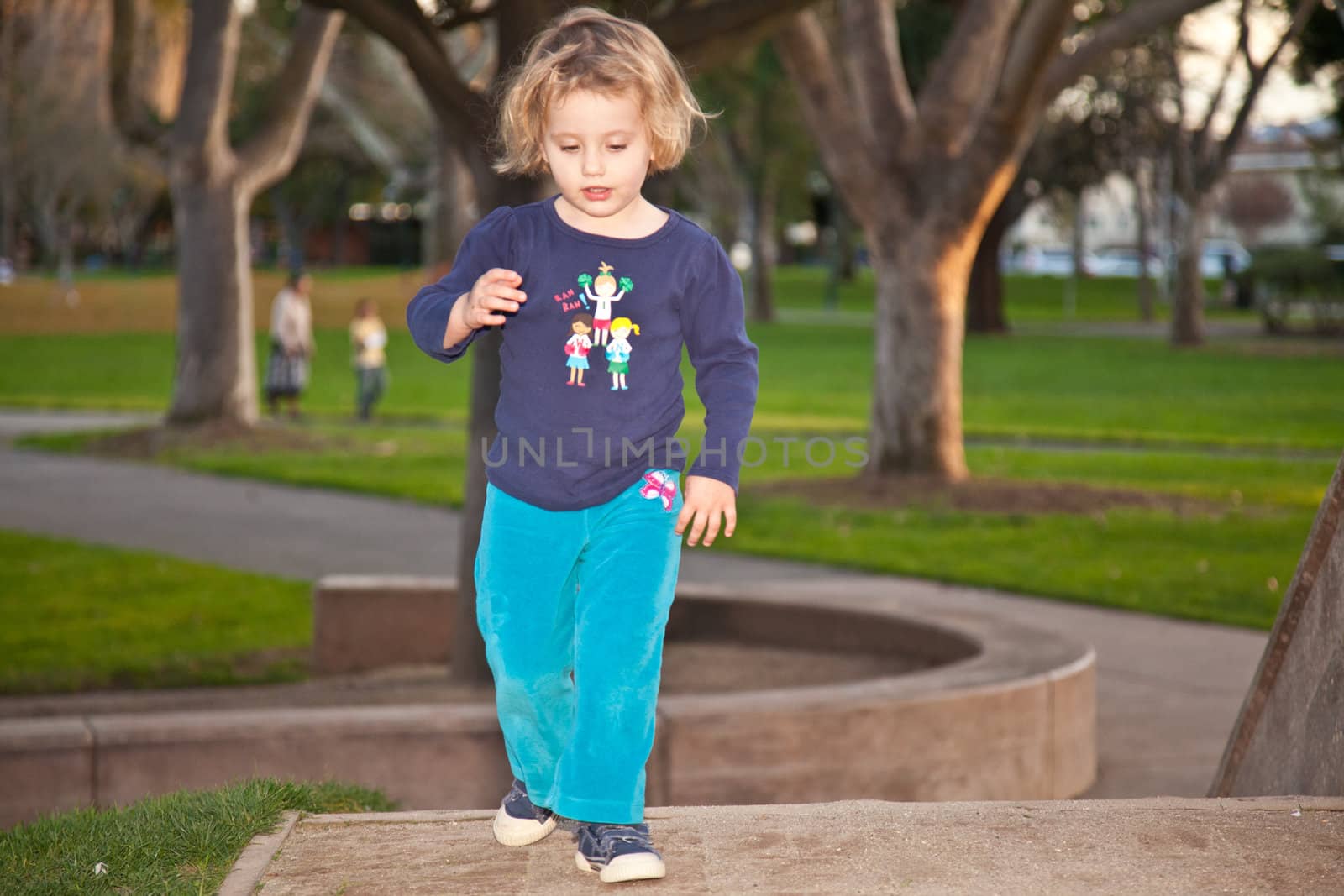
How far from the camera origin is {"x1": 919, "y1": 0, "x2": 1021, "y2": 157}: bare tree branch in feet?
37.8

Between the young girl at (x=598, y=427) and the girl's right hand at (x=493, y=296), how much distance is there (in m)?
0.01

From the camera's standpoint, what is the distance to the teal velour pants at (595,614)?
10.3 feet

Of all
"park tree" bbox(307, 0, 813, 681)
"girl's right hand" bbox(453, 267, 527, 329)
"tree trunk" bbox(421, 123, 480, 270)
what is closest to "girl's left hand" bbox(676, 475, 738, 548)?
"girl's right hand" bbox(453, 267, 527, 329)

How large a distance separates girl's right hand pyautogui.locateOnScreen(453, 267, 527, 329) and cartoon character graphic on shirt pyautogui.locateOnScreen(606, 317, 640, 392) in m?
0.19

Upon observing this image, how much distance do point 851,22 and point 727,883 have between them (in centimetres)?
990

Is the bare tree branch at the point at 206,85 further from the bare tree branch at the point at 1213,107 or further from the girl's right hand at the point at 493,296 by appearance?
the bare tree branch at the point at 1213,107

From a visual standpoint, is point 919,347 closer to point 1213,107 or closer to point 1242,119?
point 1242,119

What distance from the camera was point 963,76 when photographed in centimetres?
1156

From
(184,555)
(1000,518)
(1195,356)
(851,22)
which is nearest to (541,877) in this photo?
(184,555)

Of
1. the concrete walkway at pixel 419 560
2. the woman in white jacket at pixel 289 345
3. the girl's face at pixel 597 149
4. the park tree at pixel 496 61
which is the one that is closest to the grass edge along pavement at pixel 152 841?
the girl's face at pixel 597 149

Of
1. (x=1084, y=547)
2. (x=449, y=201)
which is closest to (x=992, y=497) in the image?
(x=1084, y=547)

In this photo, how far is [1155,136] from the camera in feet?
127

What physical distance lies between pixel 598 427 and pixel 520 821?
0.86 meters

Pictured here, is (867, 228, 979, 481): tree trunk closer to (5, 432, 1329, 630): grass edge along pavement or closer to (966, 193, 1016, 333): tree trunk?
(5, 432, 1329, 630): grass edge along pavement
